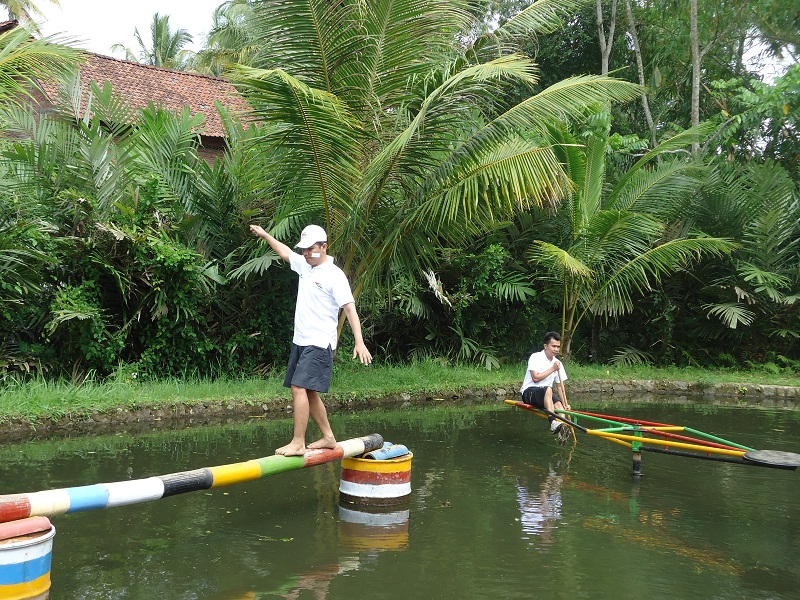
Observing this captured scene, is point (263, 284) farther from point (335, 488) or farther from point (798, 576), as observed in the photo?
point (798, 576)

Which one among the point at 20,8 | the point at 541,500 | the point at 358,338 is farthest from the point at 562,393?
the point at 20,8

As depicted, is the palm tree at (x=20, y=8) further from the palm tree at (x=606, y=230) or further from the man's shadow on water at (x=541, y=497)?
the man's shadow on water at (x=541, y=497)

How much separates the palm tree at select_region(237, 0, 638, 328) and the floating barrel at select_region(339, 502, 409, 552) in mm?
4465

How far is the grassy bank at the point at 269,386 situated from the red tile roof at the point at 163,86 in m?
8.95

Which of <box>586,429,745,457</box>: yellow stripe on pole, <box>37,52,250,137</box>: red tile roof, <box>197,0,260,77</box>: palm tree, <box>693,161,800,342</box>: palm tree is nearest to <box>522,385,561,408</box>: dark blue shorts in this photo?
<box>586,429,745,457</box>: yellow stripe on pole

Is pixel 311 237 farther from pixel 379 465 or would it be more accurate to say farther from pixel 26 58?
pixel 26 58

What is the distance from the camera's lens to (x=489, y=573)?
4875mm

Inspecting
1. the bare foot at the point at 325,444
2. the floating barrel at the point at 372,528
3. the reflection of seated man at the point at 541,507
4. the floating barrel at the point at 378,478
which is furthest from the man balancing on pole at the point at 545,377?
the bare foot at the point at 325,444

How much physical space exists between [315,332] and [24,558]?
8.79 feet

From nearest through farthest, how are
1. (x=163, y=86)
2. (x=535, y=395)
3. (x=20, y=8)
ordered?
1. (x=535, y=395)
2. (x=163, y=86)
3. (x=20, y=8)

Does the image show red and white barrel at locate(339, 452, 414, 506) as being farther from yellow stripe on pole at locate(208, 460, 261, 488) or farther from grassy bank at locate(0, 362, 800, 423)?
grassy bank at locate(0, 362, 800, 423)

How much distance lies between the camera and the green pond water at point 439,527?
4.69 meters

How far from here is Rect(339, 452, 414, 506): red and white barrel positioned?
6.35 metres

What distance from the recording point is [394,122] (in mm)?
10773
